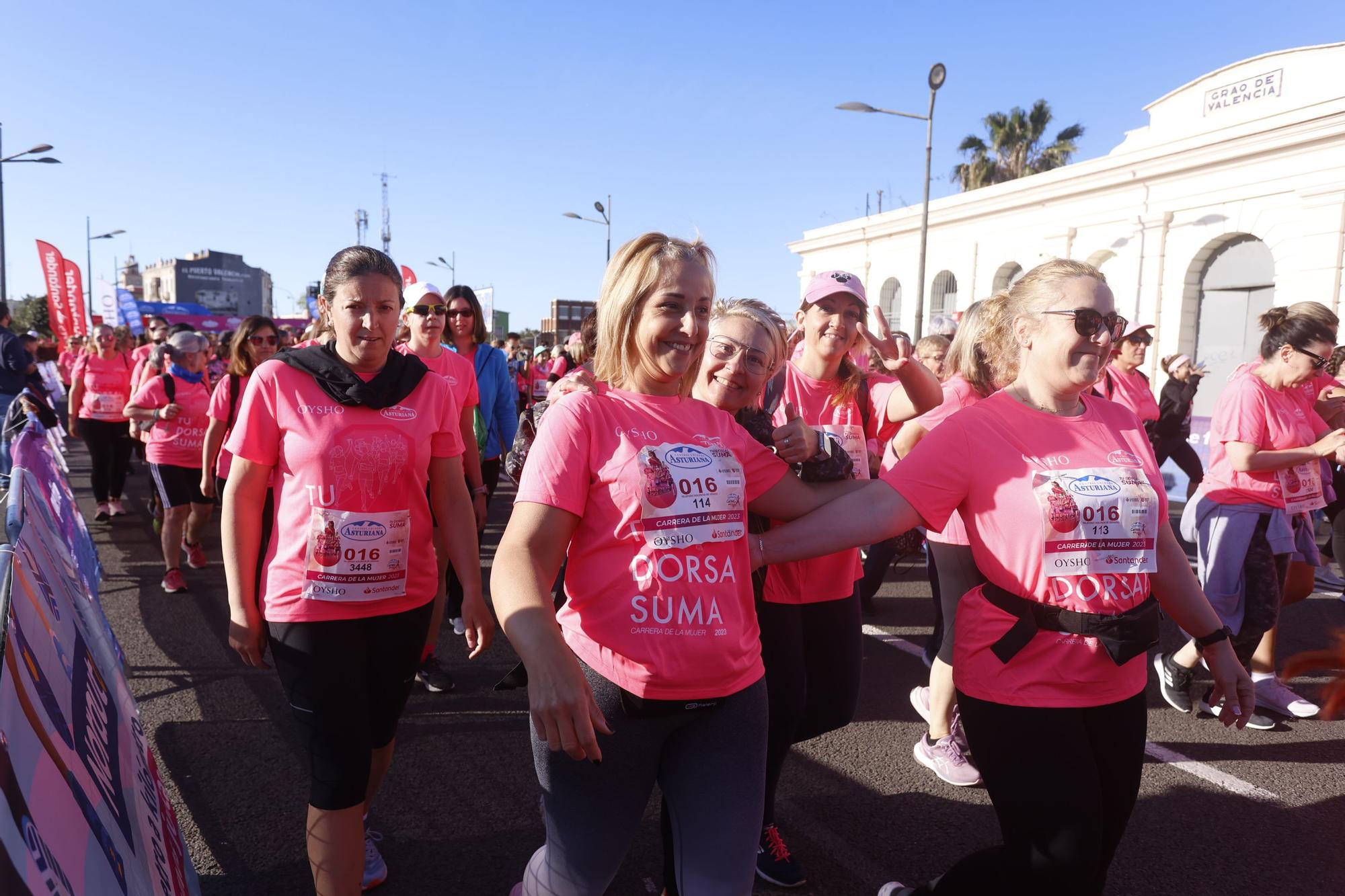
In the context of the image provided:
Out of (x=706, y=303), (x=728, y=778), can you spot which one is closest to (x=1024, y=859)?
(x=728, y=778)

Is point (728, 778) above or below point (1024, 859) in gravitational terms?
above

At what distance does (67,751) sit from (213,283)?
11874cm

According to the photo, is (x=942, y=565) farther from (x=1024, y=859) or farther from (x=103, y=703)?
(x=103, y=703)

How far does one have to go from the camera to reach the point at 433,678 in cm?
482

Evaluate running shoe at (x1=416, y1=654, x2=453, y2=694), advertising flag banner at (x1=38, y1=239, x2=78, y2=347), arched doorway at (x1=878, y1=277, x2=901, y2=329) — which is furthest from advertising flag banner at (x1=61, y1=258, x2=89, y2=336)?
arched doorway at (x1=878, y1=277, x2=901, y2=329)

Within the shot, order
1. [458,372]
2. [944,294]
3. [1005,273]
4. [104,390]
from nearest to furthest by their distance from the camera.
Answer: [458,372]
[104,390]
[1005,273]
[944,294]

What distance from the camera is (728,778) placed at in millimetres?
1947

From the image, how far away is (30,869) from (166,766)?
2717 millimetres

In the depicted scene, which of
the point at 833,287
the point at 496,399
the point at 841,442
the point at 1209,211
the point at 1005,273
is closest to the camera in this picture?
the point at 833,287

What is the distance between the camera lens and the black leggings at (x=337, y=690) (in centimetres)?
242

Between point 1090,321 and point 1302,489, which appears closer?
point 1090,321

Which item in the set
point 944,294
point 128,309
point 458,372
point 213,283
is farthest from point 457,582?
point 213,283

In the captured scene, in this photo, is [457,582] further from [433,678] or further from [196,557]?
[196,557]

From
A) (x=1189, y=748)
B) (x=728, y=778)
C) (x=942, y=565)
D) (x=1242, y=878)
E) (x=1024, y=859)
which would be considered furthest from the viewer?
(x=1189, y=748)
